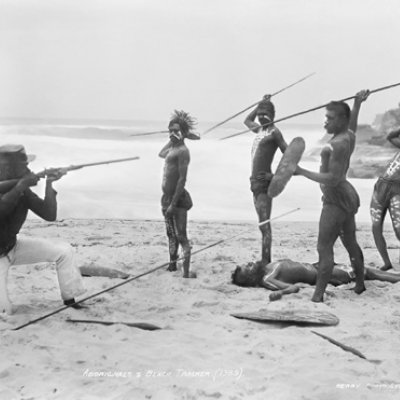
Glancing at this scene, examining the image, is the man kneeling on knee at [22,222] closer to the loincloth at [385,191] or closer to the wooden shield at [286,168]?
the wooden shield at [286,168]

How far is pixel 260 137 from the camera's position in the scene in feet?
20.0

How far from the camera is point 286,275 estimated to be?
224 inches

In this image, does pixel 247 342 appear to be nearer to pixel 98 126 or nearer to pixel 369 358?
pixel 369 358

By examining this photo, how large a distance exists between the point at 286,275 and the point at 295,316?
1.07 meters

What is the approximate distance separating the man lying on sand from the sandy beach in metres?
0.11

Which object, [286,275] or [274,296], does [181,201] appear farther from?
[274,296]

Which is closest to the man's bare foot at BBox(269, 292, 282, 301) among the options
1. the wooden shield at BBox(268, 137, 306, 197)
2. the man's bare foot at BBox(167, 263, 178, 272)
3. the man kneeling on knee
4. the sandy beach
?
the sandy beach

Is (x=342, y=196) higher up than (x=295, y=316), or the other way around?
(x=342, y=196)

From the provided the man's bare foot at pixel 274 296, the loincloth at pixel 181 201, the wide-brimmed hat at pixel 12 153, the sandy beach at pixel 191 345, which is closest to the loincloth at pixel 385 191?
the sandy beach at pixel 191 345

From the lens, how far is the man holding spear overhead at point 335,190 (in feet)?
15.7

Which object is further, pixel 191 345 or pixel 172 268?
pixel 172 268

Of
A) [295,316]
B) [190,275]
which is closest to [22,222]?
[190,275]

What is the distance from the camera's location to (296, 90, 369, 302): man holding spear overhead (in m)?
4.79

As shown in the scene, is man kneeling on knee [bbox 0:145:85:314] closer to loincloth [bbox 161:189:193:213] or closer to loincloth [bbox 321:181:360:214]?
loincloth [bbox 161:189:193:213]
